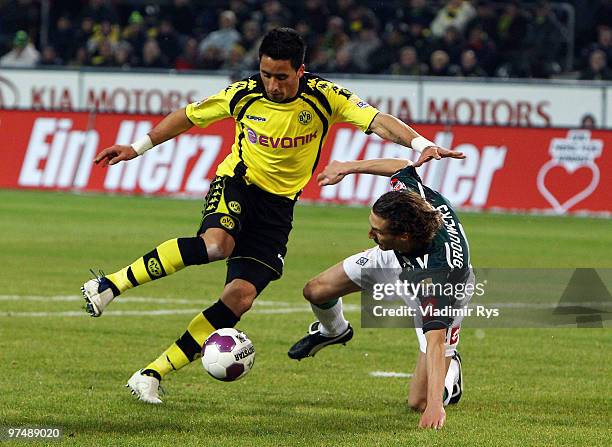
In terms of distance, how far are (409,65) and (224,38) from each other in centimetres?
424

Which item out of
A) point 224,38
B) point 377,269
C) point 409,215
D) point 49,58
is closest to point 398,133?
point 377,269

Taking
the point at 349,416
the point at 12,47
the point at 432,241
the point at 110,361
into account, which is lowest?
the point at 12,47

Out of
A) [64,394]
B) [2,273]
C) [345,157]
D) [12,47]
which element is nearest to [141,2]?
[12,47]

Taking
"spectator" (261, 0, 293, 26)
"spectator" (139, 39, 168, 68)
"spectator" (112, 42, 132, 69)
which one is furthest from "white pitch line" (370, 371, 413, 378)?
"spectator" (112, 42, 132, 69)

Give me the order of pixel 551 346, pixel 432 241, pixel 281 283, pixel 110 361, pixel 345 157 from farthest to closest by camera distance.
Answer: pixel 345 157, pixel 281 283, pixel 551 346, pixel 110 361, pixel 432 241

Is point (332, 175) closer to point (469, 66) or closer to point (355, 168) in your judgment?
point (355, 168)

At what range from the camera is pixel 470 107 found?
2375cm

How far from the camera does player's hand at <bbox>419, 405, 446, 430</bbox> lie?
719 cm

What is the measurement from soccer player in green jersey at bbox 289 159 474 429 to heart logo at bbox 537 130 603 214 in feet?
40.4

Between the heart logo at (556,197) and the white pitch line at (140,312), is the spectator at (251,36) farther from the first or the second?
the white pitch line at (140,312)

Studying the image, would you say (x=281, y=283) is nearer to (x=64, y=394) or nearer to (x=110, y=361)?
(x=110, y=361)

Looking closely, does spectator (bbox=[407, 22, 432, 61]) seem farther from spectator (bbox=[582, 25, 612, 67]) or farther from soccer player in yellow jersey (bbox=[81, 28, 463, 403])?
soccer player in yellow jersey (bbox=[81, 28, 463, 403])

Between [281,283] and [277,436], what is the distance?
22.9ft

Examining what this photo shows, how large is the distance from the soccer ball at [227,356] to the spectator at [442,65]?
17819 millimetres
